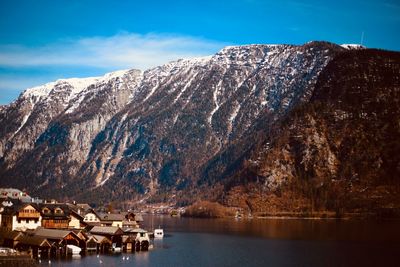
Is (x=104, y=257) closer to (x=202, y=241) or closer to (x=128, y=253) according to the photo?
(x=128, y=253)

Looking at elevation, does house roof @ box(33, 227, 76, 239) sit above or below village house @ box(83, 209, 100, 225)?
below

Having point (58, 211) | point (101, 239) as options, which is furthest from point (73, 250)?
point (58, 211)

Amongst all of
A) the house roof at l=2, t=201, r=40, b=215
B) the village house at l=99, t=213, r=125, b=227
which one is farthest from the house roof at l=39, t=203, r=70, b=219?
the village house at l=99, t=213, r=125, b=227

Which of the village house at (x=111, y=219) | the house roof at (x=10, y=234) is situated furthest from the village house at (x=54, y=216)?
the house roof at (x=10, y=234)

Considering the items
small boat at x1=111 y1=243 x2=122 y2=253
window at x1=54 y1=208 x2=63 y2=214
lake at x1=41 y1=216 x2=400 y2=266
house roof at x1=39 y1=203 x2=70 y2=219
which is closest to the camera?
lake at x1=41 y1=216 x2=400 y2=266

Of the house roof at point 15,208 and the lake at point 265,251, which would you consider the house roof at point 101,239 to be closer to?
the lake at point 265,251

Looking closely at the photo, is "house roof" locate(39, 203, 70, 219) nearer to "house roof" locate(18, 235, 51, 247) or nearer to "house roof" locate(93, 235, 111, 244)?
"house roof" locate(93, 235, 111, 244)

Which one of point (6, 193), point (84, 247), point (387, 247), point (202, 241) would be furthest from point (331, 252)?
point (6, 193)

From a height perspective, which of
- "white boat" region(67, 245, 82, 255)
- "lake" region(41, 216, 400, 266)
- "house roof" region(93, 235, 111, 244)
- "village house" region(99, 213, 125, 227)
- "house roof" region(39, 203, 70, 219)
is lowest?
"lake" region(41, 216, 400, 266)
